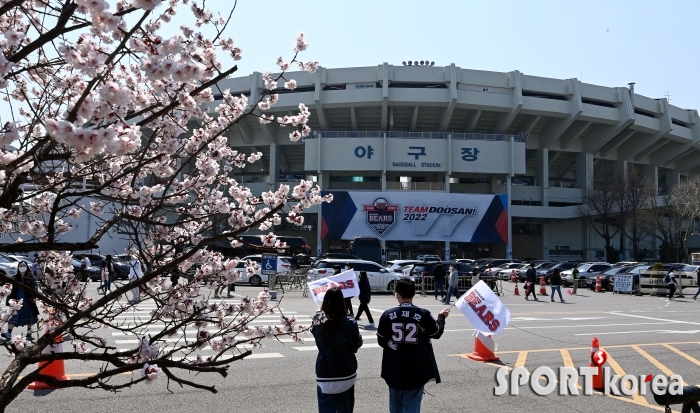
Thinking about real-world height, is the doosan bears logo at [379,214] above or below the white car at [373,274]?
above

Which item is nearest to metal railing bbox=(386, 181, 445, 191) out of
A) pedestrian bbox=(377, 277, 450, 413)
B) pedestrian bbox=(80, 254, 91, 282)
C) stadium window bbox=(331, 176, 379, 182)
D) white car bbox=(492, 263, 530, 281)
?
stadium window bbox=(331, 176, 379, 182)

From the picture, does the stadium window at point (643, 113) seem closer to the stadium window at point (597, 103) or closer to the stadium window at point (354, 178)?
the stadium window at point (597, 103)

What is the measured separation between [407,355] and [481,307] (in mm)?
4245

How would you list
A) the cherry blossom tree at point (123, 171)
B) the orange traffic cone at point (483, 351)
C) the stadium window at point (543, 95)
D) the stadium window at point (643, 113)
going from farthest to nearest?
the stadium window at point (643, 113) < the stadium window at point (543, 95) < the orange traffic cone at point (483, 351) < the cherry blossom tree at point (123, 171)

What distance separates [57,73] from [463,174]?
180 ft

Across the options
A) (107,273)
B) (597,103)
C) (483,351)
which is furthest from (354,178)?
(483,351)

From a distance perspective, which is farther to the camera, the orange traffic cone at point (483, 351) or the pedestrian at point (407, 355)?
the orange traffic cone at point (483, 351)

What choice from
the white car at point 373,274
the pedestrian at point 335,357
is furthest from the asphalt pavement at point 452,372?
the white car at point 373,274

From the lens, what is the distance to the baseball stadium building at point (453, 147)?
51.2m

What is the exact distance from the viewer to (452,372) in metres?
9.11

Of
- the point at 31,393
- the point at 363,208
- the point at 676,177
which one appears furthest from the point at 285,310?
the point at 676,177

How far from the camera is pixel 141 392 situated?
24.7ft

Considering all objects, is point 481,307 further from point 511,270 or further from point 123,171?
point 511,270

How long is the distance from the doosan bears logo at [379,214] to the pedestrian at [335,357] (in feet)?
151
